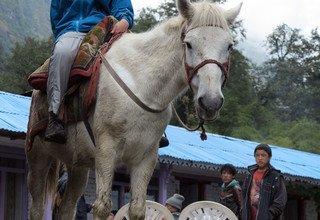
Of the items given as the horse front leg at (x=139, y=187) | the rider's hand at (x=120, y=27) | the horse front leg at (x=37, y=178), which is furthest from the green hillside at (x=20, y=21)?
the horse front leg at (x=139, y=187)

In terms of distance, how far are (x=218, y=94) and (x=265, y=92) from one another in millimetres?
49839

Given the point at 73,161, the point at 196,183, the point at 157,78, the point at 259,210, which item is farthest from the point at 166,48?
the point at 196,183

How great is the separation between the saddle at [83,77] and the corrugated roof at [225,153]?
750 centimetres

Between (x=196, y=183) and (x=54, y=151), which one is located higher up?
(x=54, y=151)

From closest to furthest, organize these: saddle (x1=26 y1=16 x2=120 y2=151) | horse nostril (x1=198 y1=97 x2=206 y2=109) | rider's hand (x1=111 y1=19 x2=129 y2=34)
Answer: horse nostril (x1=198 y1=97 x2=206 y2=109)
saddle (x1=26 y1=16 x2=120 y2=151)
rider's hand (x1=111 y1=19 x2=129 y2=34)

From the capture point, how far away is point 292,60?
57.1 metres

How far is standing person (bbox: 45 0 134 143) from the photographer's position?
4.87 metres

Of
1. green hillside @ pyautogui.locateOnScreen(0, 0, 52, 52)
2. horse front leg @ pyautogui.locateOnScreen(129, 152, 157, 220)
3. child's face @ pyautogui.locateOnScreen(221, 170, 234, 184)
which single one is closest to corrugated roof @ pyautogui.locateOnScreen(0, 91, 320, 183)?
child's face @ pyautogui.locateOnScreen(221, 170, 234, 184)

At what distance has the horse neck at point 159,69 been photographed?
461cm

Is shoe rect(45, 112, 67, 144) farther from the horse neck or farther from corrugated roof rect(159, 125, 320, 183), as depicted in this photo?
corrugated roof rect(159, 125, 320, 183)

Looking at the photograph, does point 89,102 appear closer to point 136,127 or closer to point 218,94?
point 136,127

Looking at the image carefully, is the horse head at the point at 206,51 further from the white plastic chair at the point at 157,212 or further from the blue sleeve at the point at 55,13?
the white plastic chair at the point at 157,212

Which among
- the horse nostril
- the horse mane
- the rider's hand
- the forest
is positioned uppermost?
the horse mane

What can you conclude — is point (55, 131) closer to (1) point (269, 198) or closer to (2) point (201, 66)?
(2) point (201, 66)
